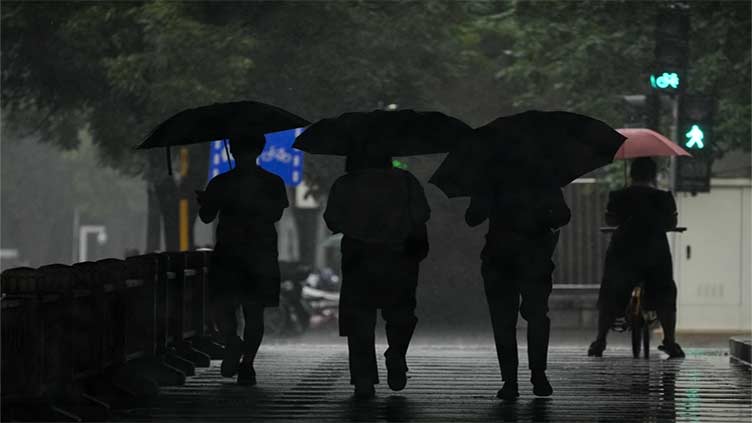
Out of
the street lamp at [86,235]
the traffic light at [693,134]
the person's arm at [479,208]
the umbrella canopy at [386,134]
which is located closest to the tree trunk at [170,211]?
the traffic light at [693,134]

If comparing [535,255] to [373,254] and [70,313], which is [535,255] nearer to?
[373,254]

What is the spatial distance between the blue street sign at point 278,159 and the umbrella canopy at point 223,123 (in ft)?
49.2

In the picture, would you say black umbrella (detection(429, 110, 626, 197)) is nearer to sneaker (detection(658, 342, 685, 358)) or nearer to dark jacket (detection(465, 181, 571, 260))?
dark jacket (detection(465, 181, 571, 260))

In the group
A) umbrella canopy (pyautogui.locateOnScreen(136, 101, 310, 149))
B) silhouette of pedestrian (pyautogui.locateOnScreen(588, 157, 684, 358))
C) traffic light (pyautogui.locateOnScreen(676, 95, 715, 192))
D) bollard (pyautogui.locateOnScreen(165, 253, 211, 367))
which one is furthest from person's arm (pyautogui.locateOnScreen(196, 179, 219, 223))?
traffic light (pyautogui.locateOnScreen(676, 95, 715, 192))

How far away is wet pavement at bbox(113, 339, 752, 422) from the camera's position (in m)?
11.0

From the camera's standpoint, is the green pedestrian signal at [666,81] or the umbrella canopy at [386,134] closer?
the umbrella canopy at [386,134]

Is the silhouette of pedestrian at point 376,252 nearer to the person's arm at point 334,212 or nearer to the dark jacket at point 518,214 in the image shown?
the person's arm at point 334,212

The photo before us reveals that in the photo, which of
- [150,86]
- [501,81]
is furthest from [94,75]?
[501,81]

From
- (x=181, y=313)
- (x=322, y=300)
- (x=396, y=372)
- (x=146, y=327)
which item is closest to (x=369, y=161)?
(x=396, y=372)

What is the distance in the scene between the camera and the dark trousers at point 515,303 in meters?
11.7

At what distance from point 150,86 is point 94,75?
1.94 meters

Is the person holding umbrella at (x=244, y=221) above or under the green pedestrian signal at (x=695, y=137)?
under

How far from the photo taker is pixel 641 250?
1575cm

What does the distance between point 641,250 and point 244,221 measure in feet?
15.0
